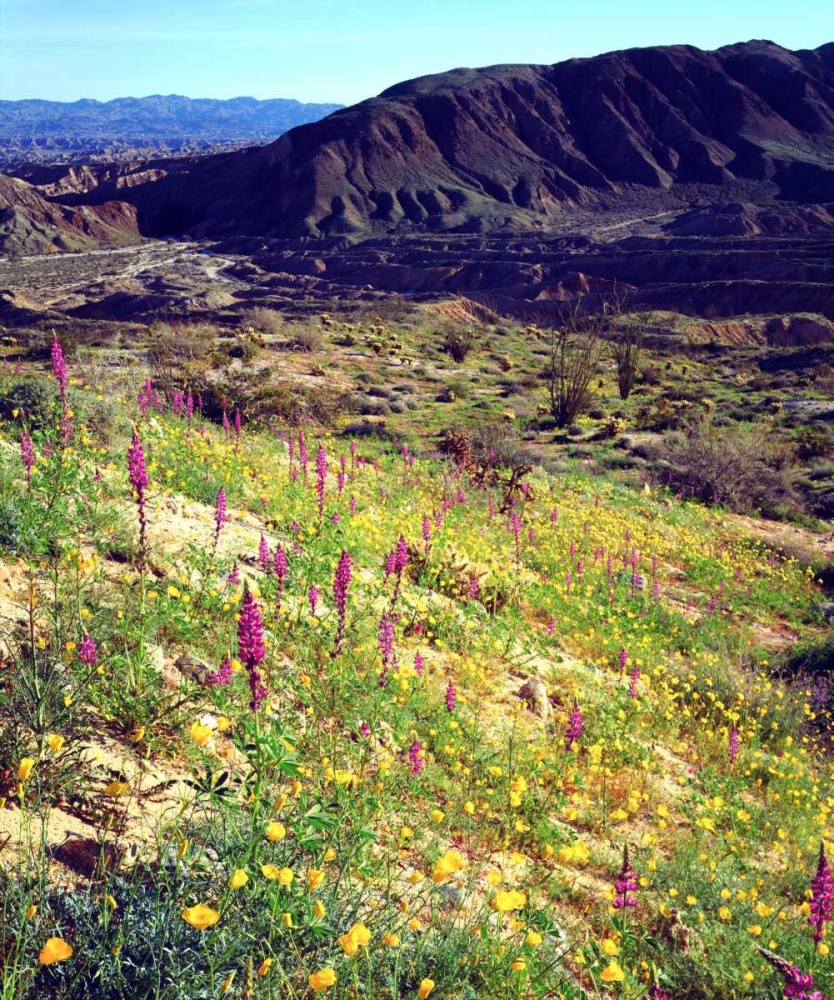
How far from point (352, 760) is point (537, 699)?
8.03 feet

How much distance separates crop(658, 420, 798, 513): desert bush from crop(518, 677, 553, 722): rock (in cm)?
1179

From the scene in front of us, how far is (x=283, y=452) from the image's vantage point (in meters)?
10.7

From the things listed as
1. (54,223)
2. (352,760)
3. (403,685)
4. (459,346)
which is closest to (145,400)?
(403,685)

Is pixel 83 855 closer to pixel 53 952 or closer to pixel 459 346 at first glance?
pixel 53 952

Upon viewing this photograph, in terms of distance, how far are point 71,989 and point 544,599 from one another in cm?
638

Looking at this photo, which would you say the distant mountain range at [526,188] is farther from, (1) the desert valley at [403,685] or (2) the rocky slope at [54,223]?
(1) the desert valley at [403,685]

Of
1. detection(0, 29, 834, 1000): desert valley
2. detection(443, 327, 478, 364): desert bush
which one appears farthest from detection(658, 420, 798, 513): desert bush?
detection(443, 327, 478, 364): desert bush

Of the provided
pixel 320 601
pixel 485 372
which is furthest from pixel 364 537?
pixel 485 372

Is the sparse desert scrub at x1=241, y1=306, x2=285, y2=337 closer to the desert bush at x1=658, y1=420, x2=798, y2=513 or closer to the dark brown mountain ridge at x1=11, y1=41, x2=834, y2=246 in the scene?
the desert bush at x1=658, y1=420, x2=798, y2=513

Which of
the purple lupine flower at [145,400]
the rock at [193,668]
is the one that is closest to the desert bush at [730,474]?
the purple lupine flower at [145,400]

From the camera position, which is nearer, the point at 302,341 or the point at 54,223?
the point at 302,341

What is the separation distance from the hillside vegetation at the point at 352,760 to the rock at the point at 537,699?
0.04 metres

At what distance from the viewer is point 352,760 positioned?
3207 mm

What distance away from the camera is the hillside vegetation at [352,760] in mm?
2047
